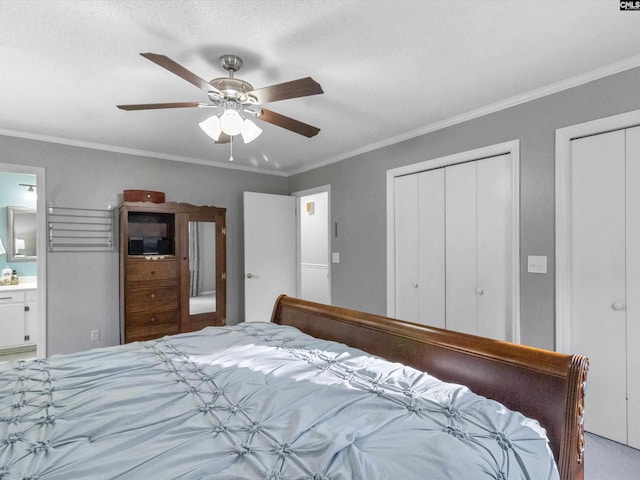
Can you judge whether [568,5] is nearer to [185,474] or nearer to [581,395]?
[581,395]

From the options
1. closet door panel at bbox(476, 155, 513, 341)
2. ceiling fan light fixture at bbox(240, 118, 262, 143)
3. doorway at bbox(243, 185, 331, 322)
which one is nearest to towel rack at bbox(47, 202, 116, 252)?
doorway at bbox(243, 185, 331, 322)

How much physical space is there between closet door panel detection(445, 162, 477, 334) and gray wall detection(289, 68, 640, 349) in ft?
0.88

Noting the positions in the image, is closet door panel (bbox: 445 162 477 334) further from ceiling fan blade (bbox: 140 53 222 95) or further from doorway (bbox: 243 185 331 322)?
ceiling fan blade (bbox: 140 53 222 95)

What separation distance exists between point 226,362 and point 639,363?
8.03 ft

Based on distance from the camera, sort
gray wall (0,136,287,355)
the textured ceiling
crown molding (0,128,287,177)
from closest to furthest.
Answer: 1. the textured ceiling
2. crown molding (0,128,287,177)
3. gray wall (0,136,287,355)

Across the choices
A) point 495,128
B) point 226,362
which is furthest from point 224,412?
point 495,128

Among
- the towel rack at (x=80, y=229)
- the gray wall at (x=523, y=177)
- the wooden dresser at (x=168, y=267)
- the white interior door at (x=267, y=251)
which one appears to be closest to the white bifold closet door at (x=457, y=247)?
the gray wall at (x=523, y=177)

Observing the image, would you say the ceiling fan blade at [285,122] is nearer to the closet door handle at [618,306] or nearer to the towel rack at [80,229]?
the closet door handle at [618,306]

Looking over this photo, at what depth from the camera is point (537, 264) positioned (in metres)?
2.50

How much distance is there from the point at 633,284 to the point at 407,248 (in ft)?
5.69

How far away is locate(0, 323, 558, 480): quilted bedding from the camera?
0.91m

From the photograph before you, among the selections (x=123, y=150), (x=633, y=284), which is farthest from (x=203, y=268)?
(x=633, y=284)

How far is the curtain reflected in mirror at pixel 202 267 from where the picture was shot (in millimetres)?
3927

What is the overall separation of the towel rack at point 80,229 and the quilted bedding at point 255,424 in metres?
2.29
